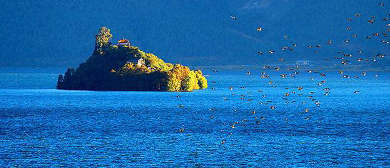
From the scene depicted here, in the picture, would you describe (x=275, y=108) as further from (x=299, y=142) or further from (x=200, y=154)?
(x=200, y=154)

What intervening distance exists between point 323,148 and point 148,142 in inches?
1073

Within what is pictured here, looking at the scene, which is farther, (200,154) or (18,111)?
(18,111)

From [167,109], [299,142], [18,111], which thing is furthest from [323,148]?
[18,111]

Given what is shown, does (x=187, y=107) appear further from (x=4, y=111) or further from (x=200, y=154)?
(x=200, y=154)

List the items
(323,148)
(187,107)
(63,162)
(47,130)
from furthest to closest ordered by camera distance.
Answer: (187,107), (47,130), (323,148), (63,162)

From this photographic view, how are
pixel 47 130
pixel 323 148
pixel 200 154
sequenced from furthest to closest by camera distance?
1. pixel 47 130
2. pixel 323 148
3. pixel 200 154

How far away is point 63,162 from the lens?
96.2m

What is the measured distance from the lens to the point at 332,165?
96.6 m

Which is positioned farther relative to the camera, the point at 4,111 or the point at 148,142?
the point at 4,111

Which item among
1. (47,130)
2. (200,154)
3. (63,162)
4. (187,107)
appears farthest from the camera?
(187,107)

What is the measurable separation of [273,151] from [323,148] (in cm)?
851

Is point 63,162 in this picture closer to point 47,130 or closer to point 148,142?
point 148,142

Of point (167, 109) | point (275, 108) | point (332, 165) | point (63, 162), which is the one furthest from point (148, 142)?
point (275, 108)

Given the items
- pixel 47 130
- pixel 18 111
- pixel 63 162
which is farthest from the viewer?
pixel 18 111
